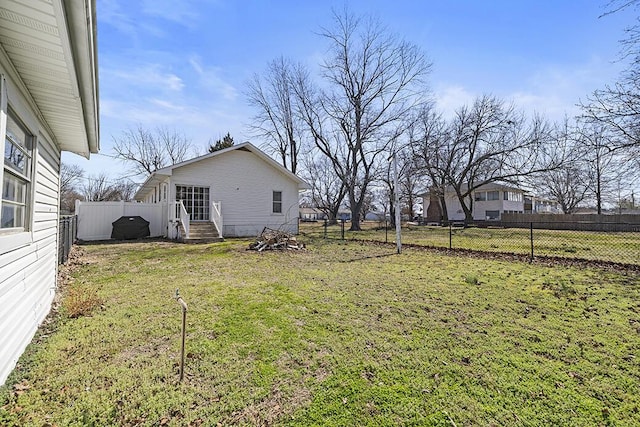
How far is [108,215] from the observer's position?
15.0 metres

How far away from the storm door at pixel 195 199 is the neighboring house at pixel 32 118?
1117 cm

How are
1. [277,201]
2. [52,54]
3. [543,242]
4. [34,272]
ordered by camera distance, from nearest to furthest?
[52,54]
[34,272]
[543,242]
[277,201]

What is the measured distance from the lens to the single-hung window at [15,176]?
8.48 feet

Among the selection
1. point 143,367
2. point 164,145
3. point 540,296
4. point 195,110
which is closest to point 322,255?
point 540,296

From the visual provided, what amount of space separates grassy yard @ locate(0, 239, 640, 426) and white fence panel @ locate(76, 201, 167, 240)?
10493mm

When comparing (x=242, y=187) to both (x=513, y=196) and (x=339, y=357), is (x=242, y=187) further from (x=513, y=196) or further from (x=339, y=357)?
(x=513, y=196)

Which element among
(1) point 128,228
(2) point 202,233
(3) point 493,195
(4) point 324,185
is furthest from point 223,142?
(3) point 493,195

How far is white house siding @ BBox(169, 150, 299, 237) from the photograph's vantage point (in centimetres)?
1527

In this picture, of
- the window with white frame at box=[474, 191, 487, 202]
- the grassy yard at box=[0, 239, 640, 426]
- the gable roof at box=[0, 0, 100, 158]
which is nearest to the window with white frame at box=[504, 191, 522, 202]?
the window with white frame at box=[474, 191, 487, 202]

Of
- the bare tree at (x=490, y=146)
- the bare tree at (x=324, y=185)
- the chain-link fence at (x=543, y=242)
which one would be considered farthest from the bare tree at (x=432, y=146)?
the bare tree at (x=324, y=185)

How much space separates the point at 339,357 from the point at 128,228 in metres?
14.9

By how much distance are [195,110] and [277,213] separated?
840cm

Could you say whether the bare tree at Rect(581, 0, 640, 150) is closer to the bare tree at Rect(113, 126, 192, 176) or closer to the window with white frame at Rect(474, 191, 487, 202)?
the window with white frame at Rect(474, 191, 487, 202)

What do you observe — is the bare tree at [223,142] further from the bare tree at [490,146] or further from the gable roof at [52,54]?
the gable roof at [52,54]
